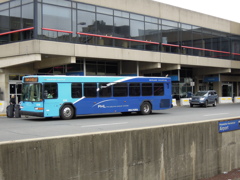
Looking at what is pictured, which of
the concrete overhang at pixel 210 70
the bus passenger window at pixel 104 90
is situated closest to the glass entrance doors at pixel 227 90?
the concrete overhang at pixel 210 70

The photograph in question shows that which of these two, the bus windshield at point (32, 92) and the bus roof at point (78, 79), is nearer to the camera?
the bus windshield at point (32, 92)

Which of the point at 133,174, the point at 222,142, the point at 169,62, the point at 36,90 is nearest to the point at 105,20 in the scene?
the point at 169,62

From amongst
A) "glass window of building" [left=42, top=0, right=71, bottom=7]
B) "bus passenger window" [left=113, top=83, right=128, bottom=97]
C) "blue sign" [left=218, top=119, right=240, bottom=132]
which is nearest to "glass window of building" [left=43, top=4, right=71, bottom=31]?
"glass window of building" [left=42, top=0, right=71, bottom=7]

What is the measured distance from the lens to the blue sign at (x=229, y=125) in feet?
35.0

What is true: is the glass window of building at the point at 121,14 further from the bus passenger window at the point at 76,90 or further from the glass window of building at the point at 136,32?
the bus passenger window at the point at 76,90

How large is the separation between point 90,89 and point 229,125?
1097 cm

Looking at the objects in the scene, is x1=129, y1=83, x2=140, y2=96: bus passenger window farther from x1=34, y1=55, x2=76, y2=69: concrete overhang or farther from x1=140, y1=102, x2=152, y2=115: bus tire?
x1=34, y1=55, x2=76, y2=69: concrete overhang

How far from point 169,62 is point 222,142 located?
2607 centimetres

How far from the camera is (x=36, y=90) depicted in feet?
61.3

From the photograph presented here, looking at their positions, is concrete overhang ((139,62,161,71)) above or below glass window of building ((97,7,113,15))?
below

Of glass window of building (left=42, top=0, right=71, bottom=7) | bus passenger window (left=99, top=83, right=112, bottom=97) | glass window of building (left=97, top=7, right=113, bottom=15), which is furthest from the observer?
glass window of building (left=97, top=7, right=113, bottom=15)

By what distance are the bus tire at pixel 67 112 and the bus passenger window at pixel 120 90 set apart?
327cm

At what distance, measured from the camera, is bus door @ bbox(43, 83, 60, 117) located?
60.7 ft

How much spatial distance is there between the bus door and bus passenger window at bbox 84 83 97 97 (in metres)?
1.98
